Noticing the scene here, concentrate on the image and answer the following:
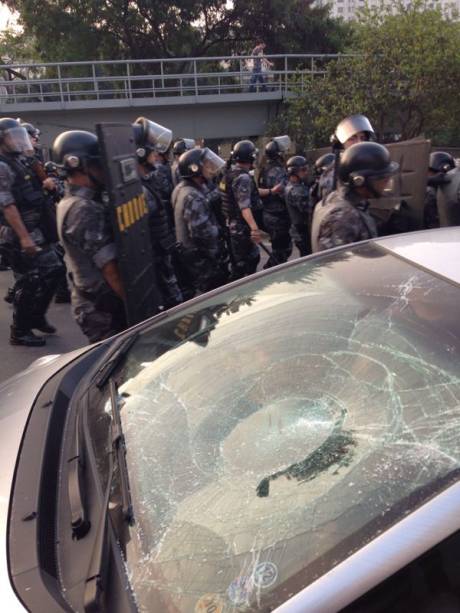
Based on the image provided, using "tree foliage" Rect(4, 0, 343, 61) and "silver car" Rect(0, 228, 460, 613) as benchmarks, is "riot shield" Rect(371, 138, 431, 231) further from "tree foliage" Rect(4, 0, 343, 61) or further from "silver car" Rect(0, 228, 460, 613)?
"tree foliage" Rect(4, 0, 343, 61)

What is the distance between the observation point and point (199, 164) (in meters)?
4.91

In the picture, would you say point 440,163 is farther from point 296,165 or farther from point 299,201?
point 296,165

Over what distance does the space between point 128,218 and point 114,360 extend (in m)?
1.43

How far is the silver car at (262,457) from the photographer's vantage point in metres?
1.03

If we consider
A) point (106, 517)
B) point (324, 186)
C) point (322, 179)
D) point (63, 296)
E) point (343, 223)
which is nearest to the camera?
point (106, 517)

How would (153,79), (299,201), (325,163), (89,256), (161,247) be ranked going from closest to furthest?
(89,256) < (161,247) < (325,163) < (299,201) < (153,79)

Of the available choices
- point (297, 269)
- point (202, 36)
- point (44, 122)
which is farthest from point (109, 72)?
point (297, 269)

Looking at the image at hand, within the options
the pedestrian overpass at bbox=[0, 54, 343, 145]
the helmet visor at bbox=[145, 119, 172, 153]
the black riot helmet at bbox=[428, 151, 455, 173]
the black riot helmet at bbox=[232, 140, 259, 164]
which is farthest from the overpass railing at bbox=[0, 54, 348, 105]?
the helmet visor at bbox=[145, 119, 172, 153]

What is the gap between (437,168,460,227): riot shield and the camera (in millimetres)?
4680

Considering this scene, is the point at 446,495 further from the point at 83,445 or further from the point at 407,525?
the point at 83,445

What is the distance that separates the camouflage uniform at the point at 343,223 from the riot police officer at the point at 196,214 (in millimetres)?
1827

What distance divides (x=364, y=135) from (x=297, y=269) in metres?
3.15

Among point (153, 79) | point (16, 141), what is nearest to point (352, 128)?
point (16, 141)

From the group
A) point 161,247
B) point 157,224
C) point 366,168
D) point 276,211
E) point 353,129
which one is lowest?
point 276,211
